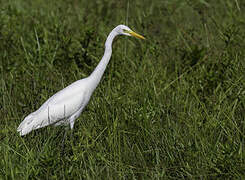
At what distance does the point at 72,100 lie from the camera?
358cm

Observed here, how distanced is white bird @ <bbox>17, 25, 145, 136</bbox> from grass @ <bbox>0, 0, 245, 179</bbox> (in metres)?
0.09

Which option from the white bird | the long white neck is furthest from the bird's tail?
the long white neck

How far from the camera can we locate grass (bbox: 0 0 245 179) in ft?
8.96

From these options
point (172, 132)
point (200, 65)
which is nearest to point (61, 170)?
point (172, 132)

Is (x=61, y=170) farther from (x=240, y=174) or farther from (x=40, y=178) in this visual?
(x=240, y=174)

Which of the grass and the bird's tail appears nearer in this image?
the grass

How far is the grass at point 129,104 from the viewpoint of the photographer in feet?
8.96

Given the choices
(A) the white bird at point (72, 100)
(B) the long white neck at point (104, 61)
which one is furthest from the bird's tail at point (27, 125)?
(B) the long white neck at point (104, 61)

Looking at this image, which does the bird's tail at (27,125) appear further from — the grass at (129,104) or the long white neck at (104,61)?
the long white neck at (104,61)

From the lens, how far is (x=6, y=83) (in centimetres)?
408

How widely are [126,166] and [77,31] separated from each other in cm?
277

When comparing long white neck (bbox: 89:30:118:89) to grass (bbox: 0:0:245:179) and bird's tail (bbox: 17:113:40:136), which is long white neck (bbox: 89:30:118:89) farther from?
bird's tail (bbox: 17:113:40:136)

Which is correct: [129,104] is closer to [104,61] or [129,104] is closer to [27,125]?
[104,61]

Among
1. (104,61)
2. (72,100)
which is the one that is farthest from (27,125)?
(104,61)
